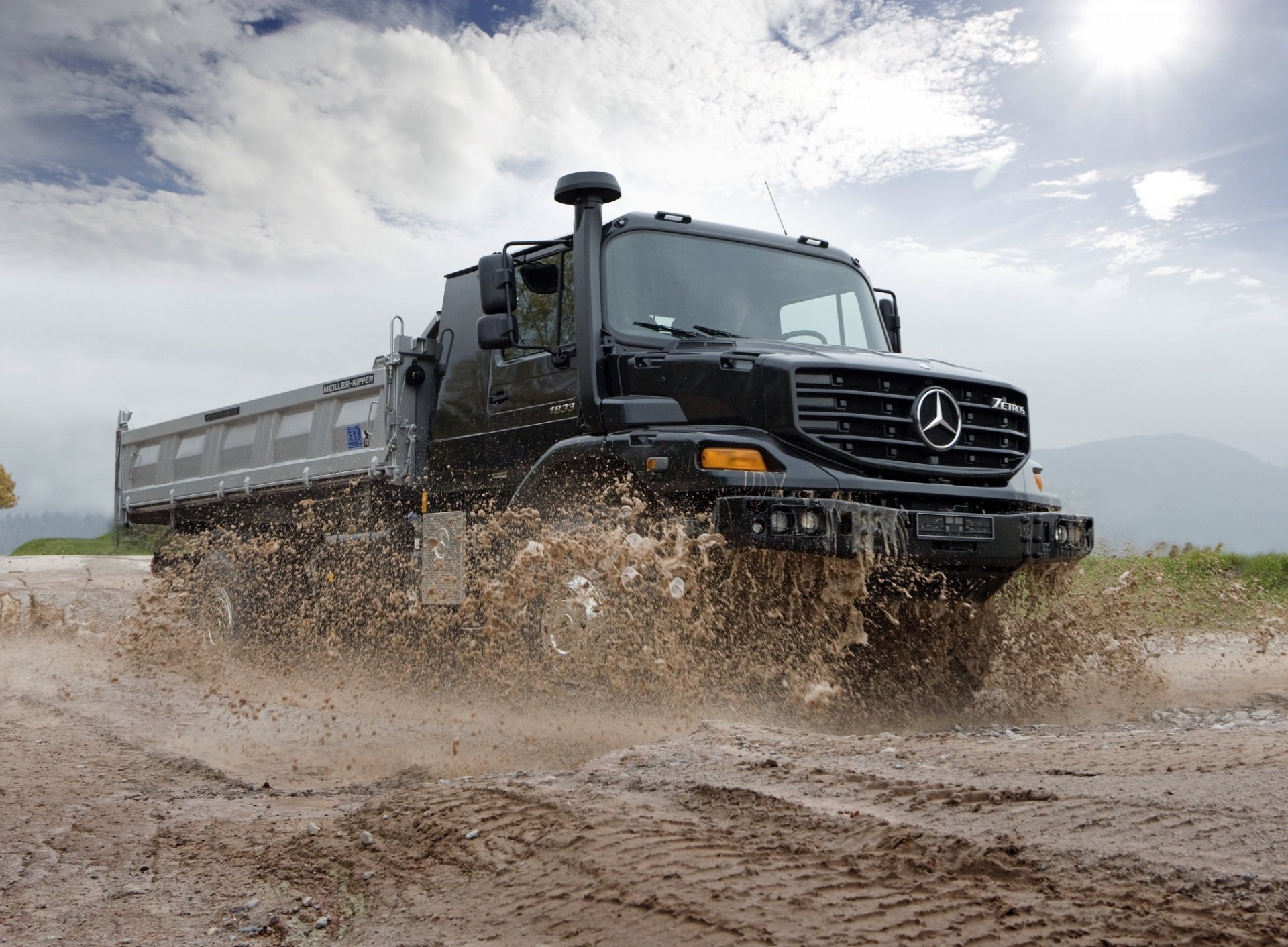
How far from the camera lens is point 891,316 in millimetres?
8352

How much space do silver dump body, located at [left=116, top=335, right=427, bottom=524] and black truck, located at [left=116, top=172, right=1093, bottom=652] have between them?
4cm

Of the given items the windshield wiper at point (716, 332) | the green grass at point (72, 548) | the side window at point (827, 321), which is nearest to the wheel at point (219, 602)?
the windshield wiper at point (716, 332)

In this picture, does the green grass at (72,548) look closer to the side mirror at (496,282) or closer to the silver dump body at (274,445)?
the silver dump body at (274,445)

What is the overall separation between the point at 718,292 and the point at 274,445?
14.6 ft

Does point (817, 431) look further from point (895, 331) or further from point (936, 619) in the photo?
point (895, 331)

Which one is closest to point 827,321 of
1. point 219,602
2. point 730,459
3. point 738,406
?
point 738,406

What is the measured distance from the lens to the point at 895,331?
8.35 metres

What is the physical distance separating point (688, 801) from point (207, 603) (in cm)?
740

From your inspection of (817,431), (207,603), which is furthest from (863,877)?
(207,603)

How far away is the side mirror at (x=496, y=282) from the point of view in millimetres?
6844

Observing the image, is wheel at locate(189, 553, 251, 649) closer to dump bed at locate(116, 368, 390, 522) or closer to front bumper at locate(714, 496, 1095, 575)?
dump bed at locate(116, 368, 390, 522)

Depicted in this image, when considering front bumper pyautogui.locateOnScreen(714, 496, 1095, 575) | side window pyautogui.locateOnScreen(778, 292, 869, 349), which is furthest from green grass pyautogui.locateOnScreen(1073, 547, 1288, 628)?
side window pyautogui.locateOnScreen(778, 292, 869, 349)

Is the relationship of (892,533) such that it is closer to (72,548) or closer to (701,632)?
(701,632)

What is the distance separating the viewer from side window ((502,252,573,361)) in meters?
6.89
